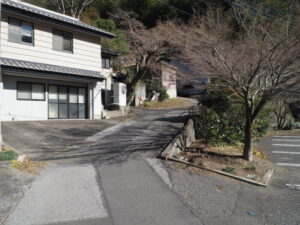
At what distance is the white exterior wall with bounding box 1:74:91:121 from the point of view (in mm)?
10961

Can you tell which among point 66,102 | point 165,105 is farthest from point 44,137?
point 165,105

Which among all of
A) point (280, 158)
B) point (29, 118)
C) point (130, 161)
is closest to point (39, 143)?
point (130, 161)

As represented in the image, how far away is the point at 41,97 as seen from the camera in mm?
12266

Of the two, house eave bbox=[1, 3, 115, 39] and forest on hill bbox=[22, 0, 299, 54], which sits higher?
forest on hill bbox=[22, 0, 299, 54]

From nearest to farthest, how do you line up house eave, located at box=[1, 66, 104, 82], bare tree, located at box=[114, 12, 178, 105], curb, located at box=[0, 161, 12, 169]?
curb, located at box=[0, 161, 12, 169] → house eave, located at box=[1, 66, 104, 82] → bare tree, located at box=[114, 12, 178, 105]

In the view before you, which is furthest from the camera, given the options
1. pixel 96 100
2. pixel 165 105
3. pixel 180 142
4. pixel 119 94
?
pixel 165 105

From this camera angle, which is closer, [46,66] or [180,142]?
[180,142]

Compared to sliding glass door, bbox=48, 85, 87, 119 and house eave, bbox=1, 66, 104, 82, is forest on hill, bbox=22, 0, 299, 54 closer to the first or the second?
house eave, bbox=1, 66, 104, 82

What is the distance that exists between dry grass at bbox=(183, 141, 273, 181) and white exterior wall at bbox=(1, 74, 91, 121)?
29.5 ft

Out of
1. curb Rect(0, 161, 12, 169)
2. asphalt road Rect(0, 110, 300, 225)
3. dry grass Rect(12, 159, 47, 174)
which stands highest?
curb Rect(0, 161, 12, 169)

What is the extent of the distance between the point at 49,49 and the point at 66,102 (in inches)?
130

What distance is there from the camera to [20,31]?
1122cm

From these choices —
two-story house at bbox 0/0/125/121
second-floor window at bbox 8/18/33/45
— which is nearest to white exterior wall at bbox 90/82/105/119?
two-story house at bbox 0/0/125/121

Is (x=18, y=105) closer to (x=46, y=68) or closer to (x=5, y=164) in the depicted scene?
(x=46, y=68)
